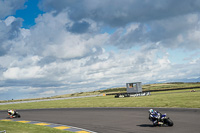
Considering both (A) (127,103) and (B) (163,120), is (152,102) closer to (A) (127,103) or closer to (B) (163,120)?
(A) (127,103)

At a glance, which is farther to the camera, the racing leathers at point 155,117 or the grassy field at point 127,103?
the grassy field at point 127,103

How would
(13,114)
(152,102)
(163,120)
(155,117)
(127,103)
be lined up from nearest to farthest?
(163,120) → (155,117) → (13,114) → (152,102) → (127,103)

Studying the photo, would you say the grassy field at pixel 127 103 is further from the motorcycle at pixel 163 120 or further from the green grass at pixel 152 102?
the motorcycle at pixel 163 120

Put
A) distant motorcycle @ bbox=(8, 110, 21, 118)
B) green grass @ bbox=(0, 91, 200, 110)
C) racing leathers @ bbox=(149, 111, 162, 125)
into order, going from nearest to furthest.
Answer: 1. racing leathers @ bbox=(149, 111, 162, 125)
2. distant motorcycle @ bbox=(8, 110, 21, 118)
3. green grass @ bbox=(0, 91, 200, 110)

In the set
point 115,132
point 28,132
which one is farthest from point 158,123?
point 28,132

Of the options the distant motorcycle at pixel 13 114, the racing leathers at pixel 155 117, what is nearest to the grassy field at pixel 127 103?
the distant motorcycle at pixel 13 114

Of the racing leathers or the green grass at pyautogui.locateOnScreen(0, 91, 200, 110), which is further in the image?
the green grass at pyautogui.locateOnScreen(0, 91, 200, 110)

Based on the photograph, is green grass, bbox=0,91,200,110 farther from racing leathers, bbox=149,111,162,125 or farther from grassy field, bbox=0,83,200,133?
racing leathers, bbox=149,111,162,125

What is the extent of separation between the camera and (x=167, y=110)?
21.3m

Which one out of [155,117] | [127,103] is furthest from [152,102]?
[155,117]

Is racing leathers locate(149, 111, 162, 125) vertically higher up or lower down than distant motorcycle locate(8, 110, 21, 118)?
higher up

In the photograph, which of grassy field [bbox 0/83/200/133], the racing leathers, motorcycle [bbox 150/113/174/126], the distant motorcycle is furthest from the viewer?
the distant motorcycle

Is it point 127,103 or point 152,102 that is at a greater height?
point 152,102

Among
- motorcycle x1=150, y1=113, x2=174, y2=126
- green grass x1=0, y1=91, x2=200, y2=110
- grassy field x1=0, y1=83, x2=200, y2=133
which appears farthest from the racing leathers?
green grass x1=0, y1=91, x2=200, y2=110
